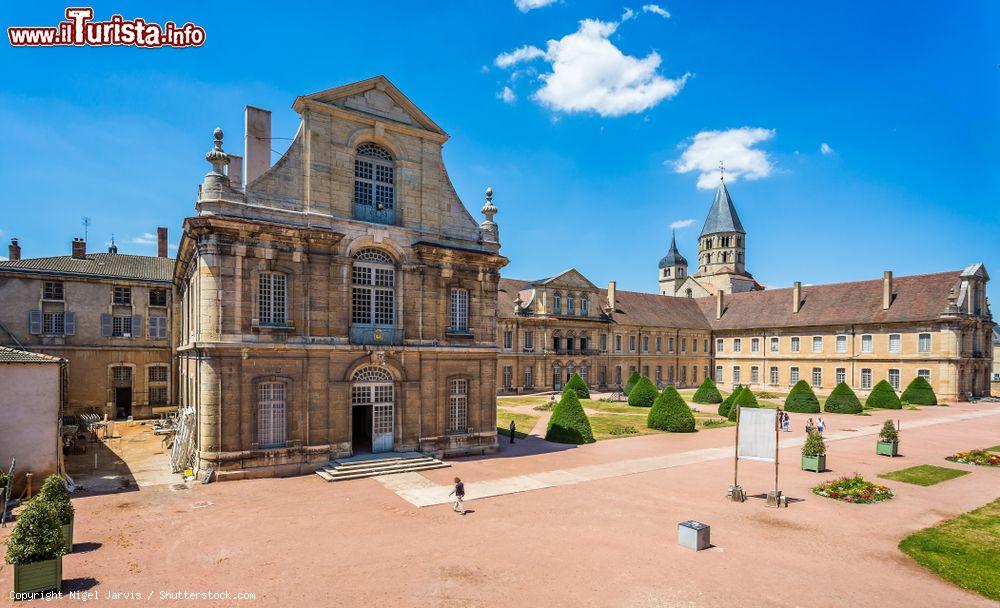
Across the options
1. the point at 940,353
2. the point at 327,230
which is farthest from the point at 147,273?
the point at 940,353

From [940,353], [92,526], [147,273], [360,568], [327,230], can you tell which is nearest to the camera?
[360,568]

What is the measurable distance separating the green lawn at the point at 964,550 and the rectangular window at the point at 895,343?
141 ft

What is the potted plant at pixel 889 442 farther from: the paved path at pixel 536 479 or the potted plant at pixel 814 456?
the potted plant at pixel 814 456

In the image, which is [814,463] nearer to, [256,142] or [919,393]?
[256,142]

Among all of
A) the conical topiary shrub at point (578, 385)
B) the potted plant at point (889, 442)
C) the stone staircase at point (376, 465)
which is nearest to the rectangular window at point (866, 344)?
the conical topiary shrub at point (578, 385)

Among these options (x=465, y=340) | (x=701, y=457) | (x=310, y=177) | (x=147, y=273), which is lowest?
(x=701, y=457)

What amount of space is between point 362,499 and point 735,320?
60.8 meters

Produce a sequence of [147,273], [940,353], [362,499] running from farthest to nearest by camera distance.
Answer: [940,353]
[147,273]
[362,499]

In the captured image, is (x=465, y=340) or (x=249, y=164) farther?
(x=465, y=340)

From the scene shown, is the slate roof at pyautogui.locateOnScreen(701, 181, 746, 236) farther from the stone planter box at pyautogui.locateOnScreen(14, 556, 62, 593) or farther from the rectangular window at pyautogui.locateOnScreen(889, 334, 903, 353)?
the stone planter box at pyautogui.locateOnScreen(14, 556, 62, 593)

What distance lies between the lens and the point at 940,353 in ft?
164

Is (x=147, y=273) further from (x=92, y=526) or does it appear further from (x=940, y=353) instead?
(x=940, y=353)

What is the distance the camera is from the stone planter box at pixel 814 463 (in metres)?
22.3

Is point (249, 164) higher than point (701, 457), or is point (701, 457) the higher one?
point (249, 164)
